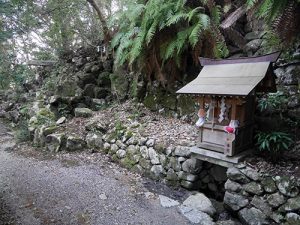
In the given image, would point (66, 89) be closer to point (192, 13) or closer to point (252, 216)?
point (192, 13)

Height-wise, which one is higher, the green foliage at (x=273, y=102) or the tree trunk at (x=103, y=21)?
the tree trunk at (x=103, y=21)

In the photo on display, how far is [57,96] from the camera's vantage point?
7.71 meters

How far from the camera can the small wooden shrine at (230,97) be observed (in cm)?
339

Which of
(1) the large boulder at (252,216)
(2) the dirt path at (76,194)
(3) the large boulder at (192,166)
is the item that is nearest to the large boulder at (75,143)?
(2) the dirt path at (76,194)

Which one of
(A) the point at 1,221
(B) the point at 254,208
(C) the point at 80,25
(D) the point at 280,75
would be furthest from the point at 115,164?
(C) the point at 80,25

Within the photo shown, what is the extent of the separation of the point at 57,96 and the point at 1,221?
17.2 ft

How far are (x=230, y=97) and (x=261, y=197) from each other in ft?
4.81

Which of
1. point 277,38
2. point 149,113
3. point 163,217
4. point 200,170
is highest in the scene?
point 277,38

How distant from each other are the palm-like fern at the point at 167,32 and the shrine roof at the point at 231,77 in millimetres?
609

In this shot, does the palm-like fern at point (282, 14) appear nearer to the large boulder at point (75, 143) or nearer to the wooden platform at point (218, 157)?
the wooden platform at point (218, 157)

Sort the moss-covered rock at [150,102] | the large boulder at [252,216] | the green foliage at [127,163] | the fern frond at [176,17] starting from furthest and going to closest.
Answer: the moss-covered rock at [150,102] → the green foliage at [127,163] → the fern frond at [176,17] → the large boulder at [252,216]

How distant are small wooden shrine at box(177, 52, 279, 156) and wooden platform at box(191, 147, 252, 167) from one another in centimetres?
6

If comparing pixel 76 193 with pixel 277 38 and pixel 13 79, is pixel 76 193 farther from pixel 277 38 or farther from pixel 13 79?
pixel 13 79

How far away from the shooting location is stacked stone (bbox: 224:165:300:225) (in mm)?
3010
